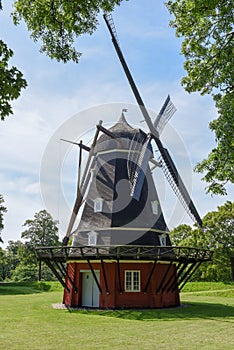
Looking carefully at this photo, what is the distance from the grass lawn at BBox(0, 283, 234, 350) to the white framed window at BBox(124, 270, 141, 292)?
126 cm

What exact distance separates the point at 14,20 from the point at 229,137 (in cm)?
474

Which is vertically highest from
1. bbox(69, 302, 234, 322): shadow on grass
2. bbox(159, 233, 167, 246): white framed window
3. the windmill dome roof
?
the windmill dome roof

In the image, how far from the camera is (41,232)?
43031mm

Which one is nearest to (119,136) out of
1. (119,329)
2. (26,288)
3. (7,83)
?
(119,329)

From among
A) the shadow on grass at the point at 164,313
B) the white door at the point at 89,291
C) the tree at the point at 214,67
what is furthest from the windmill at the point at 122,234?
the tree at the point at 214,67

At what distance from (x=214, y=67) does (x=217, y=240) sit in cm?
2730

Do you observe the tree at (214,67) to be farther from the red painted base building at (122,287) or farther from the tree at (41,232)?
the tree at (41,232)

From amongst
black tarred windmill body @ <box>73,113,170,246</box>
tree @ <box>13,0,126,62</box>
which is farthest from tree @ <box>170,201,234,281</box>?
tree @ <box>13,0,126,62</box>

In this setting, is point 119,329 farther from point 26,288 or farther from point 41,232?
point 41,232

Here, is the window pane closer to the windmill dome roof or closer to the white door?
the white door

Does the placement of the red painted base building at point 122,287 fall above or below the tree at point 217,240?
below

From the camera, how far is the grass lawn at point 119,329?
822 cm

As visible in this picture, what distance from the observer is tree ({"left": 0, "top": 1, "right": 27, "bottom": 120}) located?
4695 millimetres

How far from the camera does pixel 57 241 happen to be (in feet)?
143
